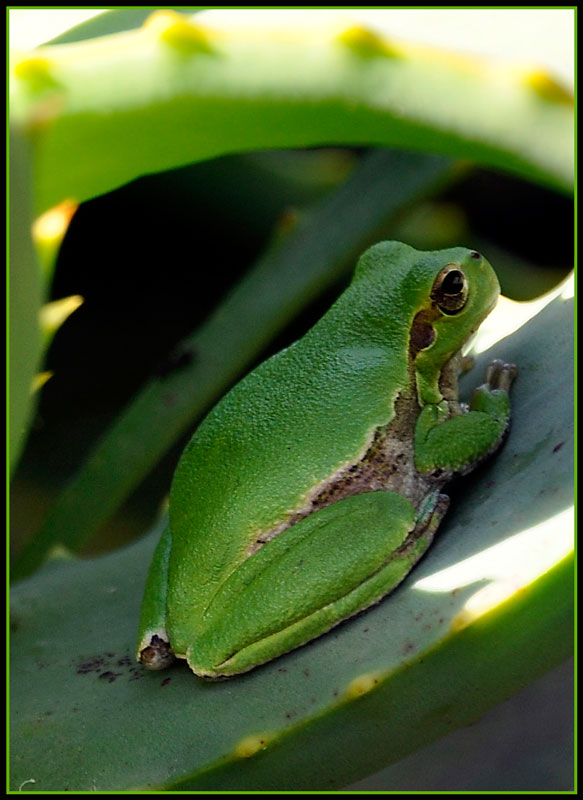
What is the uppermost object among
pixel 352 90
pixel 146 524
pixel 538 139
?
pixel 352 90

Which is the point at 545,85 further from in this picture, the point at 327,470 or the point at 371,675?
the point at 371,675

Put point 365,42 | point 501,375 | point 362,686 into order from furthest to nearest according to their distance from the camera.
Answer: point 501,375, point 365,42, point 362,686

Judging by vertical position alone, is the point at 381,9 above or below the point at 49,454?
above

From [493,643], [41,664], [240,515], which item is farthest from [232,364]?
[493,643]

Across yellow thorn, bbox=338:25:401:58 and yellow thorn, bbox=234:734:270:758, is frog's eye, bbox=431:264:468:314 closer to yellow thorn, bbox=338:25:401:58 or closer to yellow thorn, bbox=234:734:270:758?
yellow thorn, bbox=338:25:401:58

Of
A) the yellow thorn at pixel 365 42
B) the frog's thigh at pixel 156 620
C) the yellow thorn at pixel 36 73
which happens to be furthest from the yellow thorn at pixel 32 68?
the frog's thigh at pixel 156 620

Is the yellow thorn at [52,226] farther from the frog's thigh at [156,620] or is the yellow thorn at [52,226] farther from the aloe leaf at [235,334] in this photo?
the aloe leaf at [235,334]

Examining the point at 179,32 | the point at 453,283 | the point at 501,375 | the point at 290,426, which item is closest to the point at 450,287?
the point at 453,283

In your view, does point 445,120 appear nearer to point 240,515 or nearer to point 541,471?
Result: point 541,471
